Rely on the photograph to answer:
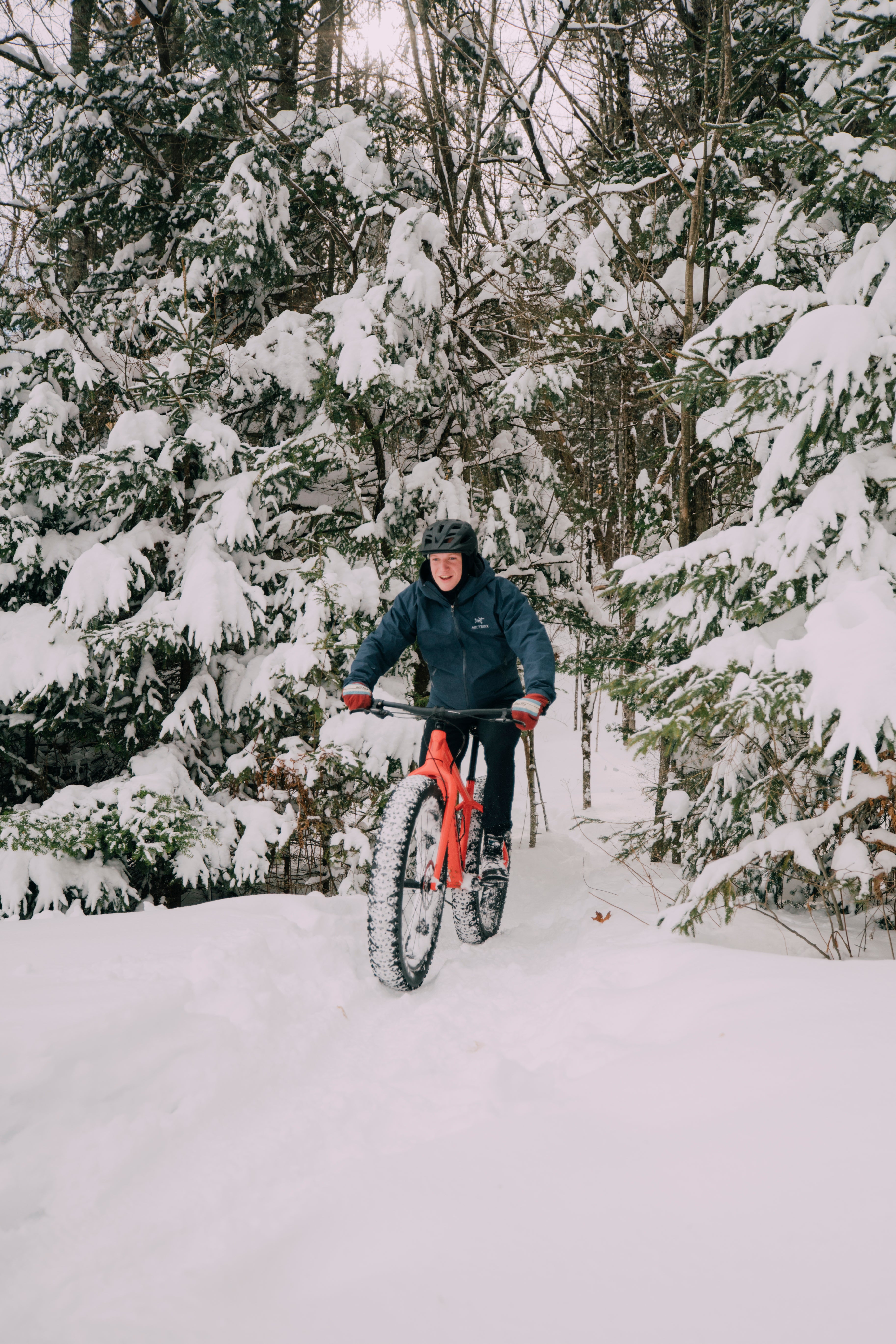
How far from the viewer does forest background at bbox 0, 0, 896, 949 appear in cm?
352

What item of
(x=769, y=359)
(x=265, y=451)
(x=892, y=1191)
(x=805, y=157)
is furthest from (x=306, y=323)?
(x=892, y=1191)

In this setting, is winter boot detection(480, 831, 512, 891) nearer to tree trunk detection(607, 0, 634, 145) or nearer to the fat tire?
the fat tire

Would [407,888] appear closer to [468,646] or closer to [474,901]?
[474,901]

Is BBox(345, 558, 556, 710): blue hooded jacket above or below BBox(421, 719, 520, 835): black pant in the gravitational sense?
above

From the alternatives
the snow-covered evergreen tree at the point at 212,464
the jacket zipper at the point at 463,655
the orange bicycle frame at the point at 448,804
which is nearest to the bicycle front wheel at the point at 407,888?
the orange bicycle frame at the point at 448,804

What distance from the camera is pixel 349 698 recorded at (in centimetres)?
369

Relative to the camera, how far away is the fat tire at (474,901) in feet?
12.7

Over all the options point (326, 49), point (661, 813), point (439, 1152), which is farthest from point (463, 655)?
point (326, 49)

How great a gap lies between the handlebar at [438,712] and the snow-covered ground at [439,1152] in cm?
120

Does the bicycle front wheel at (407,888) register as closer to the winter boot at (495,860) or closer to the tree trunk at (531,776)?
the winter boot at (495,860)

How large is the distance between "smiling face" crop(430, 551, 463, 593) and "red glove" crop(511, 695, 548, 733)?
2.60 ft

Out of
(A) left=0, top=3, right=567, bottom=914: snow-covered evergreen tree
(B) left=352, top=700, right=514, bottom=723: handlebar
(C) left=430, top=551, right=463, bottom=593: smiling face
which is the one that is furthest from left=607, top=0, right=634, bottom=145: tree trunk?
(B) left=352, top=700, right=514, bottom=723: handlebar

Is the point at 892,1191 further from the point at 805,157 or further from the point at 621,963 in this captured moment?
the point at 805,157

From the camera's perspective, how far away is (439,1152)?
6.25 feet
